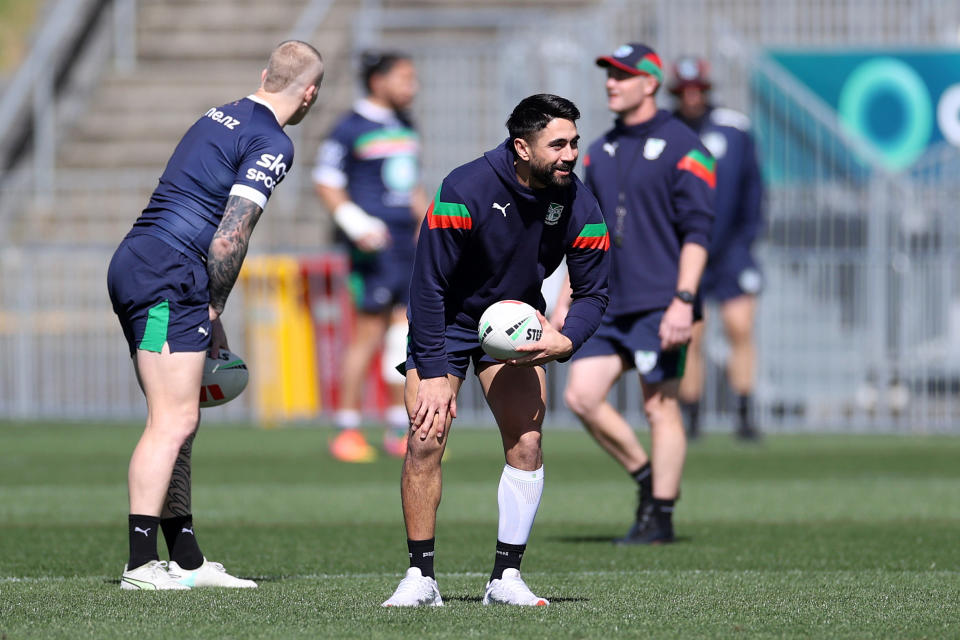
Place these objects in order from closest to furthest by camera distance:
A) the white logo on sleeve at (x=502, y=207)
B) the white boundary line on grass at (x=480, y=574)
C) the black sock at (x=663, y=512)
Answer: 1. the white logo on sleeve at (x=502, y=207)
2. the white boundary line on grass at (x=480, y=574)
3. the black sock at (x=663, y=512)

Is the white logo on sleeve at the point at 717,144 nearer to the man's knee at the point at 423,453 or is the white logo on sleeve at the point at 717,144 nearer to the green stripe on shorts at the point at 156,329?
the green stripe on shorts at the point at 156,329

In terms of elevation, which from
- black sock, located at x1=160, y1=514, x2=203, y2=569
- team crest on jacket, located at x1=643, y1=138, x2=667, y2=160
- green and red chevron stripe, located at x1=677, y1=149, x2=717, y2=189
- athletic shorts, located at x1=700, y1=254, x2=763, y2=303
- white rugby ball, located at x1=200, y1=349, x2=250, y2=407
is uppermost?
team crest on jacket, located at x1=643, y1=138, x2=667, y2=160

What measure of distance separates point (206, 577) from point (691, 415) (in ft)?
26.3

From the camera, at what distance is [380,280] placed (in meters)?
12.5

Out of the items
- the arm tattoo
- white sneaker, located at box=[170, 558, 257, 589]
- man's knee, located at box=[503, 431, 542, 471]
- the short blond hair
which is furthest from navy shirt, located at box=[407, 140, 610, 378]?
white sneaker, located at box=[170, 558, 257, 589]

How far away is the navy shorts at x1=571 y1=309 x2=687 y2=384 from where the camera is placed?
8094 mm

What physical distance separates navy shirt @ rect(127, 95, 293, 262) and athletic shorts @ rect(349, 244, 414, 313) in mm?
5969

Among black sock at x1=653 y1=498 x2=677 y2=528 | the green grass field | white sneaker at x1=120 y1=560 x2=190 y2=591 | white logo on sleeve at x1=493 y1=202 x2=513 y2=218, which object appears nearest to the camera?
the green grass field

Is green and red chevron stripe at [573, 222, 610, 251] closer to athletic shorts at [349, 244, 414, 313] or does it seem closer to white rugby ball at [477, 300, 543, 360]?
white rugby ball at [477, 300, 543, 360]

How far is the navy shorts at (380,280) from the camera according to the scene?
1253 cm

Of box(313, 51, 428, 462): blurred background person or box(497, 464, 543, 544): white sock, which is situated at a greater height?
box(313, 51, 428, 462): blurred background person

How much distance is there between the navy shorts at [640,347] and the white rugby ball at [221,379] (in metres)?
1.97

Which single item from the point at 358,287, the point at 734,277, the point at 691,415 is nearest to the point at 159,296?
the point at 358,287

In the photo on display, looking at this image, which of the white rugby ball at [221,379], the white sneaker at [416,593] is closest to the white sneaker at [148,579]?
the white rugby ball at [221,379]
